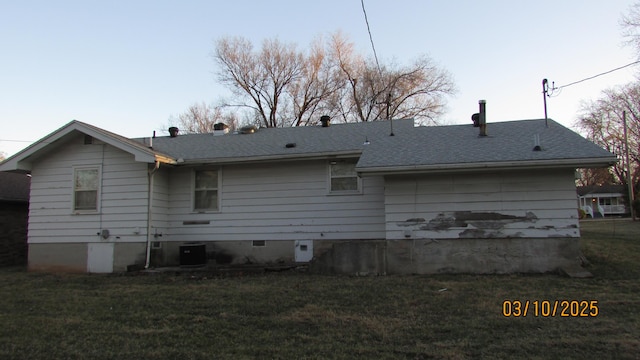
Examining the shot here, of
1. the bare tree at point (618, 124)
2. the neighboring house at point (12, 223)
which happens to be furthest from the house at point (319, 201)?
the bare tree at point (618, 124)

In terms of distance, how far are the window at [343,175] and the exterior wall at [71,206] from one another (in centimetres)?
473

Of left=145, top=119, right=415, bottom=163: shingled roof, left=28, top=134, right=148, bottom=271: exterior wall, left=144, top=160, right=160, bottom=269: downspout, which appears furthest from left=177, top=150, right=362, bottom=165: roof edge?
left=28, top=134, right=148, bottom=271: exterior wall

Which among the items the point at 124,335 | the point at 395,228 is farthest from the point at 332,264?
the point at 124,335

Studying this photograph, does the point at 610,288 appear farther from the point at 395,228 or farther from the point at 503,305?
the point at 395,228

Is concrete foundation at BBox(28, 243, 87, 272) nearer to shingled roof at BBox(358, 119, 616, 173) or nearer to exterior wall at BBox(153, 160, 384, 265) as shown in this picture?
exterior wall at BBox(153, 160, 384, 265)

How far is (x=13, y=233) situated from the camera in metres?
14.2

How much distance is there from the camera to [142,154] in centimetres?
1048

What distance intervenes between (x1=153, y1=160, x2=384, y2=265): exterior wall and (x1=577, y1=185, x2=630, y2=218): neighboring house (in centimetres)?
4821

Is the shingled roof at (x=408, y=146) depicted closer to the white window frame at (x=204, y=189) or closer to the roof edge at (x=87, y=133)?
the white window frame at (x=204, y=189)

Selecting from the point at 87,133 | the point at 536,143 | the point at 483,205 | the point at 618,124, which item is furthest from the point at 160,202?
the point at 618,124

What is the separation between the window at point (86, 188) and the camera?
11.4m

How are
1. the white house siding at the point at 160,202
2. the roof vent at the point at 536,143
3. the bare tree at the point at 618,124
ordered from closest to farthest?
the roof vent at the point at 536,143 < the white house siding at the point at 160,202 < the bare tree at the point at 618,124

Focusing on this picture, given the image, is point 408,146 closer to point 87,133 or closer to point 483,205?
point 483,205
